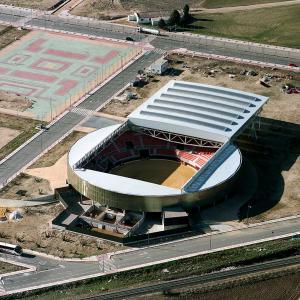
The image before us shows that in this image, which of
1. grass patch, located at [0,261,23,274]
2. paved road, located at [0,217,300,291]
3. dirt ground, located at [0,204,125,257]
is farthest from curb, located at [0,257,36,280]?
dirt ground, located at [0,204,125,257]

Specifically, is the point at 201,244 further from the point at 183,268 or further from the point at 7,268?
the point at 7,268

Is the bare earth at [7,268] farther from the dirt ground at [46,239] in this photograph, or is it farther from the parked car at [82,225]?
the parked car at [82,225]

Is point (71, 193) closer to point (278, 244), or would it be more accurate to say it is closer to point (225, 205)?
point (225, 205)

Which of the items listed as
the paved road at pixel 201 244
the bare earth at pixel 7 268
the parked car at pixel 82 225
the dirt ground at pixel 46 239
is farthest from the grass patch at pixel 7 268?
the paved road at pixel 201 244

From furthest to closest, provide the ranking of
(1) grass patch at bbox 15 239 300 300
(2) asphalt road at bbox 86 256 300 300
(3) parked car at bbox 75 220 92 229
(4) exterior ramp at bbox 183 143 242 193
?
(4) exterior ramp at bbox 183 143 242 193 < (3) parked car at bbox 75 220 92 229 < (1) grass patch at bbox 15 239 300 300 < (2) asphalt road at bbox 86 256 300 300

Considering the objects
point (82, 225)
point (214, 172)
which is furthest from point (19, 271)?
point (214, 172)

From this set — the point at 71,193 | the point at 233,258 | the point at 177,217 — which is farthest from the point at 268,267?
the point at 71,193

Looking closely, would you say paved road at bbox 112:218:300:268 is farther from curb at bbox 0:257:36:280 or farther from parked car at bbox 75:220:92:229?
→ curb at bbox 0:257:36:280
